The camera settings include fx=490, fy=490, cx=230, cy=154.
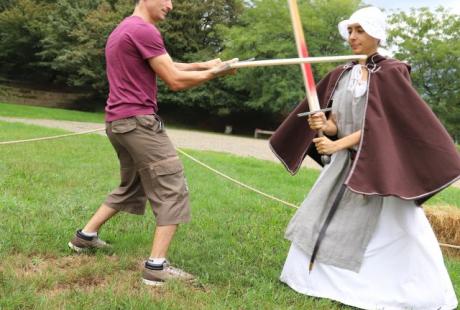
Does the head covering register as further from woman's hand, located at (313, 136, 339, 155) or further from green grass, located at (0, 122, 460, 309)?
green grass, located at (0, 122, 460, 309)

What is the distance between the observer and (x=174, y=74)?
327 centimetres

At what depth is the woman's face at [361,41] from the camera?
3.32 m

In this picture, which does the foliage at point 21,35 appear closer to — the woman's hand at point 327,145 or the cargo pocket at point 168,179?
the cargo pocket at point 168,179

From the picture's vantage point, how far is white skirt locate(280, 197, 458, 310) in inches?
129

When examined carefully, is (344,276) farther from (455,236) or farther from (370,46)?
(455,236)

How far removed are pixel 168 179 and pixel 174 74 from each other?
730 millimetres

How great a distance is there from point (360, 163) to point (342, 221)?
19.3 inches

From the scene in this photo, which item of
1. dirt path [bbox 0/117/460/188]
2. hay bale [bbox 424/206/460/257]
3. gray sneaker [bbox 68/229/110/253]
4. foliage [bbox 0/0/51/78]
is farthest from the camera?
foliage [bbox 0/0/51/78]

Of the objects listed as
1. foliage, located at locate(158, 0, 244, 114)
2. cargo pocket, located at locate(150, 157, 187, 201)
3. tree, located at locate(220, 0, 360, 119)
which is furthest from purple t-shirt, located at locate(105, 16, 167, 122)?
foliage, located at locate(158, 0, 244, 114)

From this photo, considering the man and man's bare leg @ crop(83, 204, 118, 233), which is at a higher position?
the man

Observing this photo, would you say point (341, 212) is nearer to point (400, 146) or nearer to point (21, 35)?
point (400, 146)

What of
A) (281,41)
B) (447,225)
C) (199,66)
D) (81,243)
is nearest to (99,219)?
(81,243)

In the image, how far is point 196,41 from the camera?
3172 centimetres

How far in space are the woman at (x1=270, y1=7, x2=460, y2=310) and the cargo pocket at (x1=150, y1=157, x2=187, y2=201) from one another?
924 millimetres
